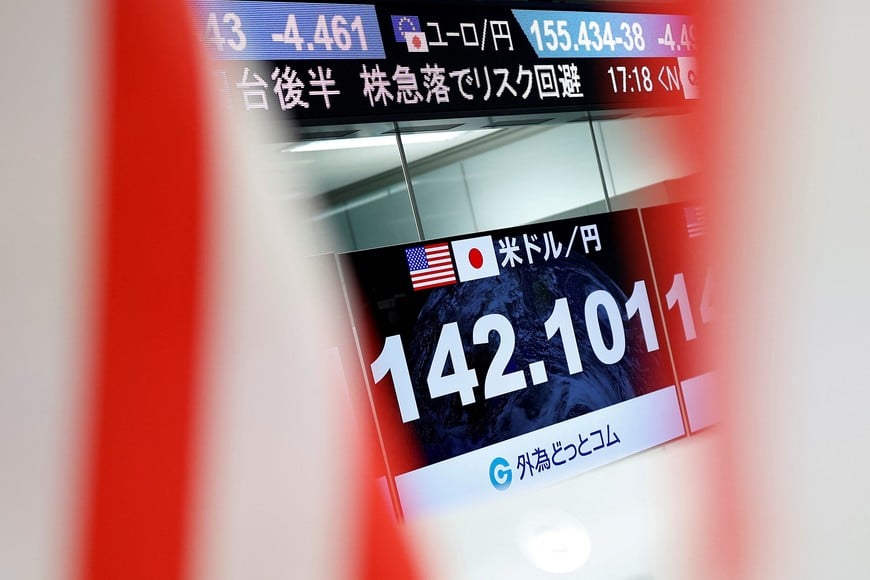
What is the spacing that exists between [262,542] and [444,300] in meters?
1.52

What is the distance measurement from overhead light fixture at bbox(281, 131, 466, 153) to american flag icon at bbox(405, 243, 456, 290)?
48cm

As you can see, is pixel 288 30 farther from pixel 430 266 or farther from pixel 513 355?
pixel 513 355

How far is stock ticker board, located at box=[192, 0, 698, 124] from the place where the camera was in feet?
7.16

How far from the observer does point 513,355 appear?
239 centimetres

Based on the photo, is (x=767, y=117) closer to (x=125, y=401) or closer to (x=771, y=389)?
(x=771, y=389)

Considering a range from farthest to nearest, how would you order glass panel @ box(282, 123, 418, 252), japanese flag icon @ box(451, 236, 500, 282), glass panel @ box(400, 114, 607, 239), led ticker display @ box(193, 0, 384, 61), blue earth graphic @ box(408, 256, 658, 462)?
glass panel @ box(400, 114, 607, 239) → glass panel @ box(282, 123, 418, 252) → japanese flag icon @ box(451, 236, 500, 282) → blue earth graphic @ box(408, 256, 658, 462) → led ticker display @ box(193, 0, 384, 61)

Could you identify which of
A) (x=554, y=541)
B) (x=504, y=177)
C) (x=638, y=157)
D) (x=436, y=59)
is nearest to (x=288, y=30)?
(x=436, y=59)

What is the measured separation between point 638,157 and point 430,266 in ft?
4.34

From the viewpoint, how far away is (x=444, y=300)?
230 centimetres

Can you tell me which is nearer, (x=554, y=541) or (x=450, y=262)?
(x=554, y=541)


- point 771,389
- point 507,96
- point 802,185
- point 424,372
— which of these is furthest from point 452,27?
point 771,389

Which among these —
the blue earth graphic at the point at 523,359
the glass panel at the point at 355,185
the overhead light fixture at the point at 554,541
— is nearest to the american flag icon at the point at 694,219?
the blue earth graphic at the point at 523,359

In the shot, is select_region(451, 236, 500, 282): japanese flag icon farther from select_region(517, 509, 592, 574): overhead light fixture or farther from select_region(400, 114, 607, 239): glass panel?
select_region(517, 509, 592, 574): overhead light fixture

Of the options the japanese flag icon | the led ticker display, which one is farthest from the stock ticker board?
the japanese flag icon
